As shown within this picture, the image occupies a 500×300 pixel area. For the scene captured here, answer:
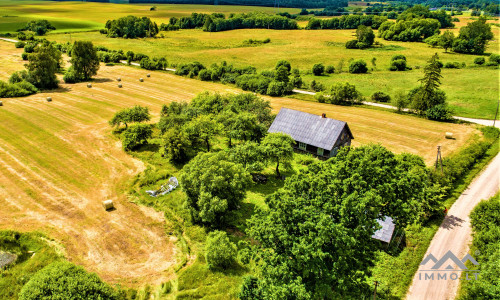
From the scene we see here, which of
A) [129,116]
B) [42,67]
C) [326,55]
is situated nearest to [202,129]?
[129,116]

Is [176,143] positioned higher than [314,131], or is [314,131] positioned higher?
[314,131]

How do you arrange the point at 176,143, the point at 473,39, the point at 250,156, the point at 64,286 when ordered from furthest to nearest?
the point at 473,39, the point at 176,143, the point at 250,156, the point at 64,286

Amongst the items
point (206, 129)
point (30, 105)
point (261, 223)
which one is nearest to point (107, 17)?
point (30, 105)

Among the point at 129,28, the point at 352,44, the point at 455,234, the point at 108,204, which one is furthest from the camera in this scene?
the point at 129,28

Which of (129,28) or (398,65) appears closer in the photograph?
(398,65)

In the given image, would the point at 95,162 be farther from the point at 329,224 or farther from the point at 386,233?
the point at 386,233

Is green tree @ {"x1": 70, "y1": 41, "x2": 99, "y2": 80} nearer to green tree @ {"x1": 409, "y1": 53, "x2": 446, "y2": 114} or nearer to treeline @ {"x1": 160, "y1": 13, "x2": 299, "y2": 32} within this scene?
green tree @ {"x1": 409, "y1": 53, "x2": 446, "y2": 114}
